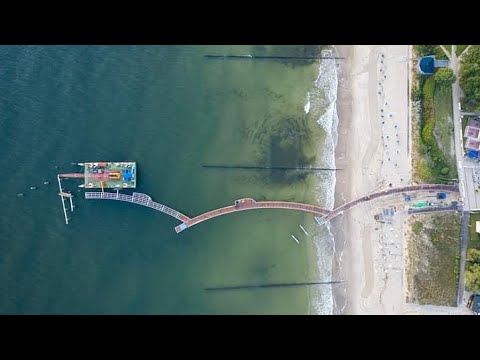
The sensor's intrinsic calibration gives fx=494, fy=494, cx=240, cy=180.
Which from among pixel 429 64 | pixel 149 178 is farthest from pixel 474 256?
pixel 149 178

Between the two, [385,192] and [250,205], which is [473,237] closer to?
[385,192]

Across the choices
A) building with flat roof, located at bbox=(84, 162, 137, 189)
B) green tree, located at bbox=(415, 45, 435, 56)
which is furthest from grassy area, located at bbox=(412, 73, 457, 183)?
building with flat roof, located at bbox=(84, 162, 137, 189)

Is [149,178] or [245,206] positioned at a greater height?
[149,178]

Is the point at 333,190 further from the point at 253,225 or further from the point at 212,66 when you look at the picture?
the point at 212,66

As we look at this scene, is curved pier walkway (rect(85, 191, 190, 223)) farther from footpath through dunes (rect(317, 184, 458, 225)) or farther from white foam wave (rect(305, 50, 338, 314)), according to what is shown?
footpath through dunes (rect(317, 184, 458, 225))

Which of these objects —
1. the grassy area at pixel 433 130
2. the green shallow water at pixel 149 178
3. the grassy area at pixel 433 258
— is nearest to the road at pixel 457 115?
the grassy area at pixel 433 130

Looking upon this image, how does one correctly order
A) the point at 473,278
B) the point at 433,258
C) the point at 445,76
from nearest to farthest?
the point at 473,278
the point at 445,76
the point at 433,258

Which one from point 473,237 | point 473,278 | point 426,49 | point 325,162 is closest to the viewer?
point 473,278
